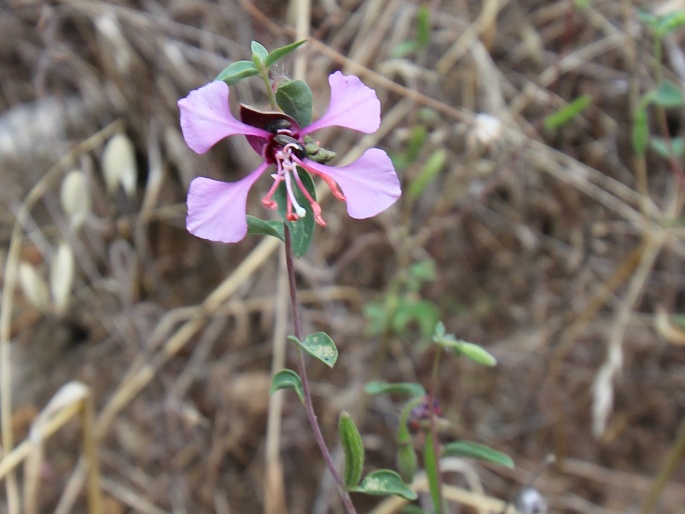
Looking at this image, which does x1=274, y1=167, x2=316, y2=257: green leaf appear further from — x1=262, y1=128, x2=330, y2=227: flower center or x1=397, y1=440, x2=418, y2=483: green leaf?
x1=397, y1=440, x2=418, y2=483: green leaf

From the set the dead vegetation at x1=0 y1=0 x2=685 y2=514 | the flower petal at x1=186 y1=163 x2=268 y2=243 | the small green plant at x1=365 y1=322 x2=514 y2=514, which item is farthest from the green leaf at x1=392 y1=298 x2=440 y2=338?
the flower petal at x1=186 y1=163 x2=268 y2=243

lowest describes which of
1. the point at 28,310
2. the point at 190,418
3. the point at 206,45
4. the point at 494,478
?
the point at 494,478

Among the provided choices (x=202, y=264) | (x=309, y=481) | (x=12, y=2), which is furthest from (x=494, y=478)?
(x=12, y=2)

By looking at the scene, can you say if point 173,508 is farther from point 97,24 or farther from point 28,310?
point 97,24

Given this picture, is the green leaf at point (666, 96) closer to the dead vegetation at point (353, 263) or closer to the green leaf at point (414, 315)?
the dead vegetation at point (353, 263)

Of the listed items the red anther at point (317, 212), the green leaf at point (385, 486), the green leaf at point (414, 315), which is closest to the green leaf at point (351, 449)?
the green leaf at point (385, 486)

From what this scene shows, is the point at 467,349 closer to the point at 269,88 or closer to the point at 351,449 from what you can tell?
the point at 351,449
